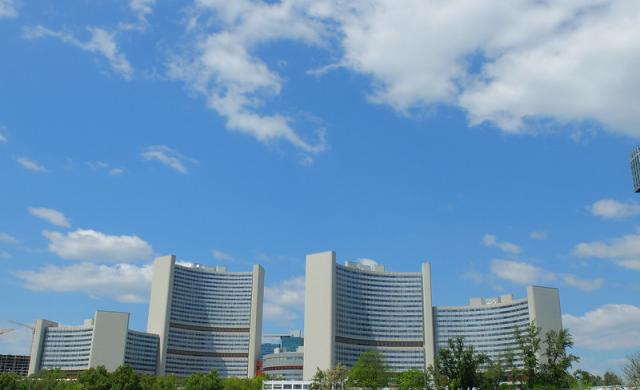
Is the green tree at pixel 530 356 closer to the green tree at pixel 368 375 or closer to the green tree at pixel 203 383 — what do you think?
the green tree at pixel 368 375

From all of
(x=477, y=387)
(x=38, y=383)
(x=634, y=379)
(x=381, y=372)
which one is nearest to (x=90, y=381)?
(x=38, y=383)

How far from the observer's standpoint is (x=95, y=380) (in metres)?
129

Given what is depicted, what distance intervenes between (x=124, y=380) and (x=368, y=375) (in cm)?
5228

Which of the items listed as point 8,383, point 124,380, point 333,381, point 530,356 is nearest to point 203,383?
point 124,380

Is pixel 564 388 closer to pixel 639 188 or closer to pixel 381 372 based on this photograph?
pixel 639 188

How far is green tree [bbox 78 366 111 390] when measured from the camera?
127 m

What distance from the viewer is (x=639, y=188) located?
11019 cm

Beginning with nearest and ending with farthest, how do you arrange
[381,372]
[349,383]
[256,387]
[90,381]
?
1. [90,381]
2. [349,383]
3. [381,372]
4. [256,387]

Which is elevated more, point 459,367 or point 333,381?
point 459,367

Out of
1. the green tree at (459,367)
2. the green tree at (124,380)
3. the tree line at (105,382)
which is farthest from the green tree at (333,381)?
the green tree at (124,380)

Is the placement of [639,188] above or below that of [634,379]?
above

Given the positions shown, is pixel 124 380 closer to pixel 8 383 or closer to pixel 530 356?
pixel 8 383

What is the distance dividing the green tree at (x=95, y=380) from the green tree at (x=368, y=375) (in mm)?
49283

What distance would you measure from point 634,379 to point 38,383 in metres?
121
